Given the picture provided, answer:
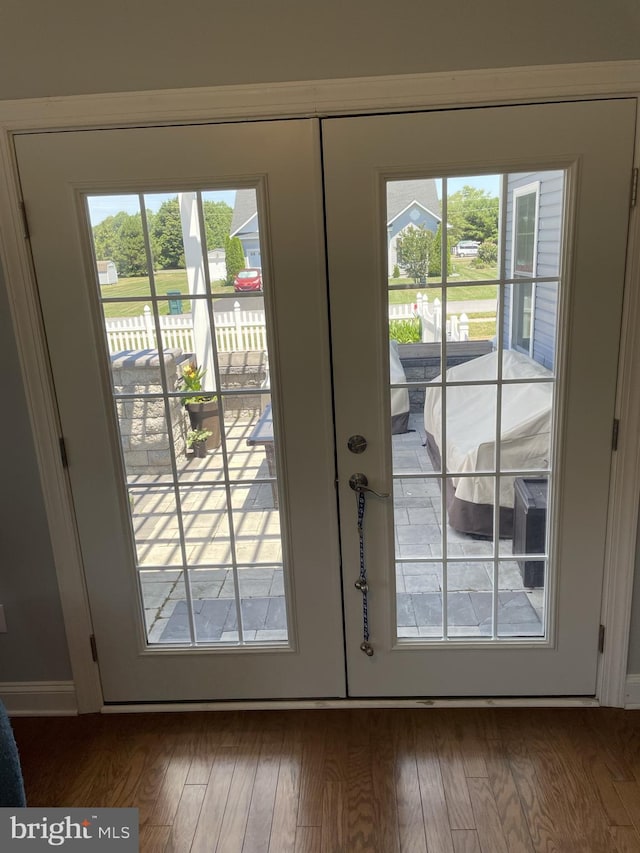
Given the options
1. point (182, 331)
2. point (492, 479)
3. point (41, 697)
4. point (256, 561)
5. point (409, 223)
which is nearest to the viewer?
point (409, 223)

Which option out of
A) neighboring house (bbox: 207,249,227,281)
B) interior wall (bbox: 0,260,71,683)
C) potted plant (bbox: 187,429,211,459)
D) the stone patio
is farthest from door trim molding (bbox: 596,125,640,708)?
interior wall (bbox: 0,260,71,683)

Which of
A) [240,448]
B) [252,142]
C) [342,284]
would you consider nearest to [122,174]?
[252,142]

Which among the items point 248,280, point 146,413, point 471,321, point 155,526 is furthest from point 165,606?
point 471,321

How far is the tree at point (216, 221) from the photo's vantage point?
1.83 m

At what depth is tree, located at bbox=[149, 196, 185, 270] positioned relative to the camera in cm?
183

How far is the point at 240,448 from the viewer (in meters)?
2.02

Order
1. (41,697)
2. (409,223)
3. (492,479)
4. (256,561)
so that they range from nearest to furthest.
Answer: (409,223) → (492,479) → (256,561) → (41,697)

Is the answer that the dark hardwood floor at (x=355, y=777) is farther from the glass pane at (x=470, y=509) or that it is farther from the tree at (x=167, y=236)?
the tree at (x=167, y=236)

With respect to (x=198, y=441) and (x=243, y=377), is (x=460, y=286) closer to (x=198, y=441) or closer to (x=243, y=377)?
(x=243, y=377)

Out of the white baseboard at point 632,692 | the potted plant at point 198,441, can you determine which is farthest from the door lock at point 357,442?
the white baseboard at point 632,692

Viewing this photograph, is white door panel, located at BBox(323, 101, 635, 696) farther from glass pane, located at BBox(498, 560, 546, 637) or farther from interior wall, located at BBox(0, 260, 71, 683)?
interior wall, located at BBox(0, 260, 71, 683)

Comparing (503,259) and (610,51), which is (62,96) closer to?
(503,259)

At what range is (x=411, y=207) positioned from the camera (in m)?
1.80

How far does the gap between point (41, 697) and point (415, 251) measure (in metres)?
2.05
